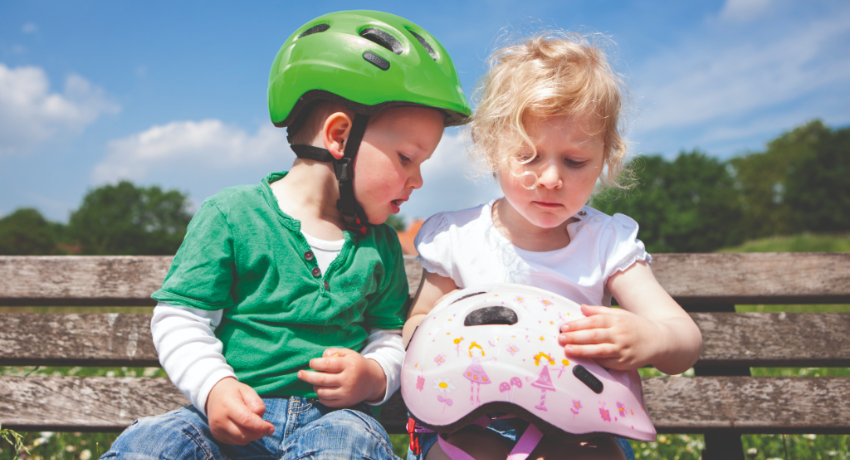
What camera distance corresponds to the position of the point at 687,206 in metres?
36.8

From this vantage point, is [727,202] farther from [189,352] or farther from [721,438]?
[189,352]

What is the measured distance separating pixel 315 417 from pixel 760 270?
2.07 meters

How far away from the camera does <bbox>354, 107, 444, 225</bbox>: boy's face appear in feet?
6.33

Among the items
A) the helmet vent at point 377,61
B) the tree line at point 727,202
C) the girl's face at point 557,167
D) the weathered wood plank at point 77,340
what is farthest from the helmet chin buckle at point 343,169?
the tree line at point 727,202

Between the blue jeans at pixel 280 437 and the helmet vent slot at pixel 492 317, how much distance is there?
50 centimetres

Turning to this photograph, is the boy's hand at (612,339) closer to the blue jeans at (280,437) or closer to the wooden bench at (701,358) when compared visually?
the blue jeans at (280,437)

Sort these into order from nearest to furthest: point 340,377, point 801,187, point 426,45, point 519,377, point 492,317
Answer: point 519,377
point 492,317
point 340,377
point 426,45
point 801,187

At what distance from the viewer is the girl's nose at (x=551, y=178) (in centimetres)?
179

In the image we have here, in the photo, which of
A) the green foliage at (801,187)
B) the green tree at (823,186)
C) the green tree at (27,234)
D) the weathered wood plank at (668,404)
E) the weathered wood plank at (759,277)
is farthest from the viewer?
the green foliage at (801,187)

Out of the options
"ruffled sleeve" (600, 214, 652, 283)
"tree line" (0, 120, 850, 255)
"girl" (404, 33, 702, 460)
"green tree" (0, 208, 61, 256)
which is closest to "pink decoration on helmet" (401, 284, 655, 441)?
"girl" (404, 33, 702, 460)

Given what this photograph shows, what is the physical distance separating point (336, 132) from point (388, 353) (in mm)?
859

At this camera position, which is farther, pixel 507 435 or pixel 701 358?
pixel 701 358

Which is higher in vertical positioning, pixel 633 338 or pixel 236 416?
pixel 633 338

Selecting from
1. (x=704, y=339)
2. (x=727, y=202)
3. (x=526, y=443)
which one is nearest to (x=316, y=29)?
(x=526, y=443)
